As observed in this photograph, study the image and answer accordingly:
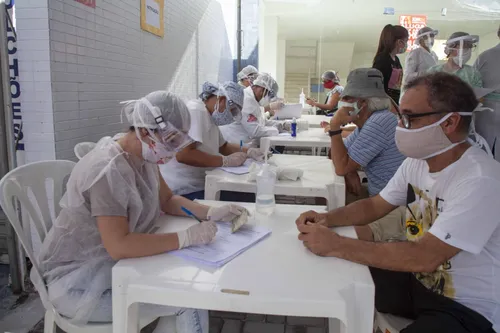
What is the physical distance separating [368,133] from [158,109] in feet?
3.93

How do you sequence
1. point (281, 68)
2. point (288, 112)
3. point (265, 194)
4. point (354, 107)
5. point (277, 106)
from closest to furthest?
point (265, 194), point (354, 107), point (277, 106), point (288, 112), point (281, 68)

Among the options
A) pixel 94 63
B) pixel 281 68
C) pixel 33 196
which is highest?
pixel 281 68

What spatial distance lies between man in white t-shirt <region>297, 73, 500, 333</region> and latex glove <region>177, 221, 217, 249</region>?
11.4 inches

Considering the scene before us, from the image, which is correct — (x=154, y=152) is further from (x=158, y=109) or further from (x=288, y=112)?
(x=288, y=112)

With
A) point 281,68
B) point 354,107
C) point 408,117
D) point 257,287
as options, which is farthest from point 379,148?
point 281,68

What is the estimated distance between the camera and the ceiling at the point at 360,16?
827cm

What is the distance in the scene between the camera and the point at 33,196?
4.82 feet

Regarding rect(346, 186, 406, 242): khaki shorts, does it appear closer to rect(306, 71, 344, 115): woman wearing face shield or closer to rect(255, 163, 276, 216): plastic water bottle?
rect(255, 163, 276, 216): plastic water bottle

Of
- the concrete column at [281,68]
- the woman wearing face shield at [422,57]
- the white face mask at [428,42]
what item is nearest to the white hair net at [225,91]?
the woman wearing face shield at [422,57]

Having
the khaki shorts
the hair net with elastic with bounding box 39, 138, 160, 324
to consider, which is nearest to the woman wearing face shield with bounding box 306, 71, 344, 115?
the khaki shorts

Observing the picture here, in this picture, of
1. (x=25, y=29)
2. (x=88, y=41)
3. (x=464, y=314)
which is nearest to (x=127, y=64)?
(x=88, y=41)

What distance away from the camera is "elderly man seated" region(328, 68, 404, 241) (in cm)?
207

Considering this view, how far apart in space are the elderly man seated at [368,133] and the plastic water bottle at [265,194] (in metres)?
0.57

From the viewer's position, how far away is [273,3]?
8555mm
